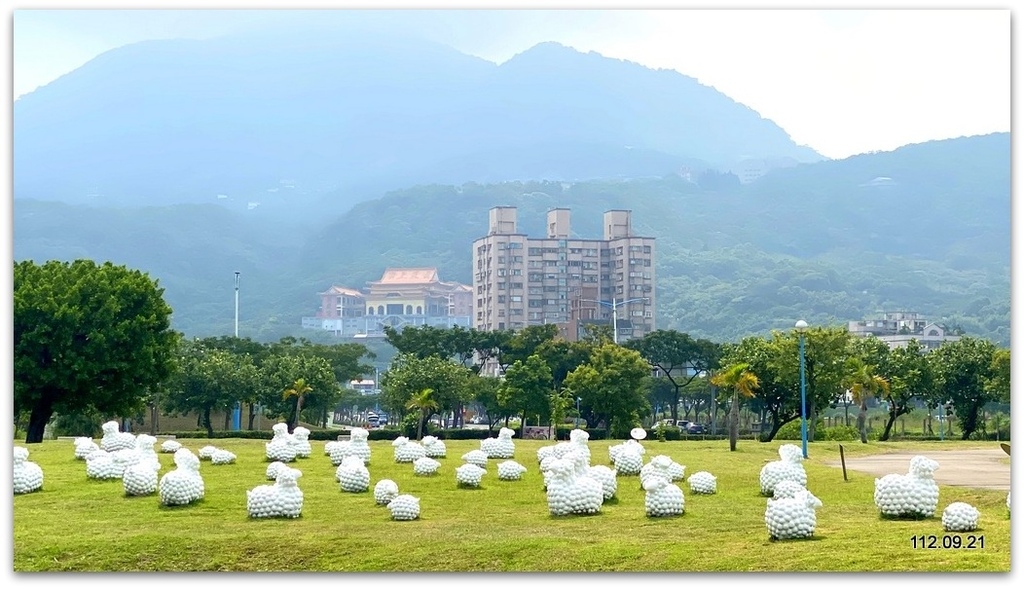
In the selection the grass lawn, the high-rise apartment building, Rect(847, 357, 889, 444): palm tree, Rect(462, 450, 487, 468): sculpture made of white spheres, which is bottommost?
the grass lawn

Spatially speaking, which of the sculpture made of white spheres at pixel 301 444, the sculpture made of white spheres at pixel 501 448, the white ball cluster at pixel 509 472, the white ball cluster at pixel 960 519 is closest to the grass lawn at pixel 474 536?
the white ball cluster at pixel 960 519

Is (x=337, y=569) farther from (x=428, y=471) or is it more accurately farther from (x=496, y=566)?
(x=428, y=471)

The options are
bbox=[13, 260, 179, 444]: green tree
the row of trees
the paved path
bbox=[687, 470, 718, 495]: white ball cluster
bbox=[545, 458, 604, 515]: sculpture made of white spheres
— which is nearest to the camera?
bbox=[545, 458, 604, 515]: sculpture made of white spheres

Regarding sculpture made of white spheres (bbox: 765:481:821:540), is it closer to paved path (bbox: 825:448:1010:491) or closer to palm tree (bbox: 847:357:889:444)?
paved path (bbox: 825:448:1010:491)

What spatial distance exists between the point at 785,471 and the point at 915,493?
4.89 metres

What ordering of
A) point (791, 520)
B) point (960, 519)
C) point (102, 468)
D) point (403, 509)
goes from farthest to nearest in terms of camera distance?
point (102, 468), point (403, 509), point (791, 520), point (960, 519)

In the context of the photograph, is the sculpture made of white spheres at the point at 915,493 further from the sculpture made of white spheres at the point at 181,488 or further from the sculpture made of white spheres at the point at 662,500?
the sculpture made of white spheres at the point at 181,488

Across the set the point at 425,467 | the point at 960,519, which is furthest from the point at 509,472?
the point at 960,519

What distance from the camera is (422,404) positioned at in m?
56.0

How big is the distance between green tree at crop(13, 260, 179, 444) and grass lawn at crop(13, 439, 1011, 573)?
11.6 meters

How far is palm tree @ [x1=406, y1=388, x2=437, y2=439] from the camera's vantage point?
55534mm

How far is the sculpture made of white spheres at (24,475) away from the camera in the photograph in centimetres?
2178

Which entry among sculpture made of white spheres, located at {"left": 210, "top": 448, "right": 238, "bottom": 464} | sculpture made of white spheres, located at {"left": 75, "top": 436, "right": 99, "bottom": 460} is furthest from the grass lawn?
sculpture made of white spheres, located at {"left": 75, "top": 436, "right": 99, "bottom": 460}

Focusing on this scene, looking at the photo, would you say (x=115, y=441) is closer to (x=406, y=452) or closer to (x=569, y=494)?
(x=406, y=452)
